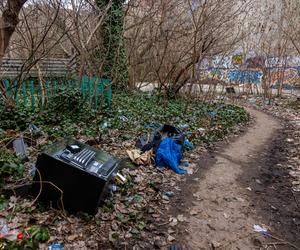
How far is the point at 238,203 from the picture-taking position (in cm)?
321

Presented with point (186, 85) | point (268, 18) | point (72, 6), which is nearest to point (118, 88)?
point (186, 85)

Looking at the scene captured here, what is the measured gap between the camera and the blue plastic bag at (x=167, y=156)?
156 inches

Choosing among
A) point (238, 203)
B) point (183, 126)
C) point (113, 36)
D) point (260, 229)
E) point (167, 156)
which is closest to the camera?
point (260, 229)

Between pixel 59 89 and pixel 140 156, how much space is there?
9.77 feet

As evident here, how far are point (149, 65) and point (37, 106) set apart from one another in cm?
549

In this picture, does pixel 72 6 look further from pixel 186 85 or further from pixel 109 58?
pixel 186 85

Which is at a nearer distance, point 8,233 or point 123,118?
point 8,233

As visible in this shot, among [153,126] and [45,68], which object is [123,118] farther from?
[45,68]

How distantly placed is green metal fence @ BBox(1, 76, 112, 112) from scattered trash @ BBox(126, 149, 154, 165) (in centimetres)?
254

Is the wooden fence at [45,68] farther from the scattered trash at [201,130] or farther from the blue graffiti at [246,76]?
the blue graffiti at [246,76]

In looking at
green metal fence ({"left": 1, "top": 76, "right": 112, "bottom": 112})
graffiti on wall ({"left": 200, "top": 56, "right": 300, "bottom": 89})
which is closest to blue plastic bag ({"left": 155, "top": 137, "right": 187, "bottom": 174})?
green metal fence ({"left": 1, "top": 76, "right": 112, "bottom": 112})

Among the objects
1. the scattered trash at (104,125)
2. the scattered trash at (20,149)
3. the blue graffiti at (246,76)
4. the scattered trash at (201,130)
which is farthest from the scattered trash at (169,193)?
the blue graffiti at (246,76)

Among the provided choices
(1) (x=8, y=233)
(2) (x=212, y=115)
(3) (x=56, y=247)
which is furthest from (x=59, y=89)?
(2) (x=212, y=115)

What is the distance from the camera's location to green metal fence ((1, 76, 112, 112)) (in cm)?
531
